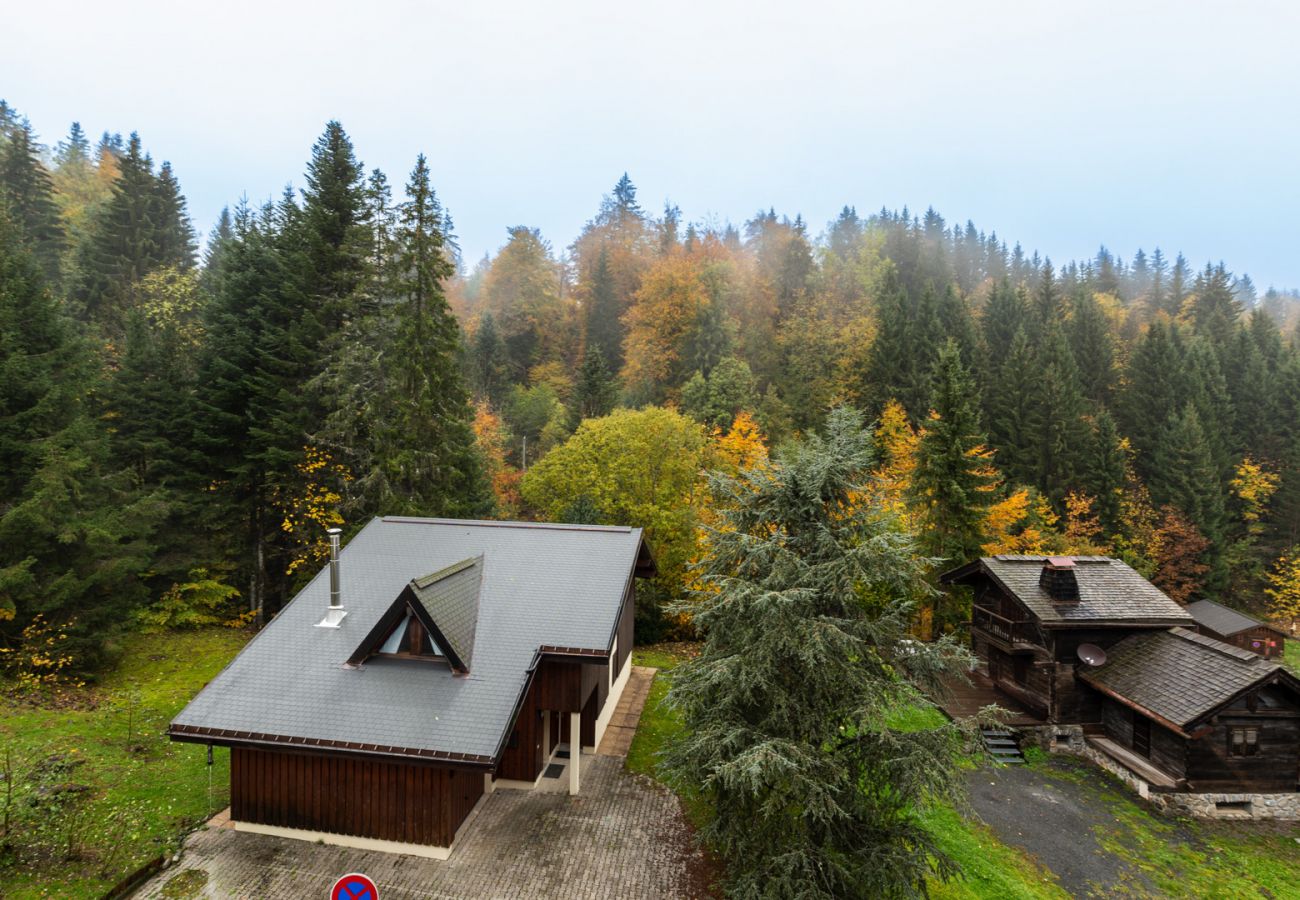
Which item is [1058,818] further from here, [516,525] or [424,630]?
[424,630]

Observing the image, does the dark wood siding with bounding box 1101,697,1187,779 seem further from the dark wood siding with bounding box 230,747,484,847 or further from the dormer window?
the dormer window

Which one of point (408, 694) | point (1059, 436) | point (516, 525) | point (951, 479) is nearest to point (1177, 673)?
point (951, 479)

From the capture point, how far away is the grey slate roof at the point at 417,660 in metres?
10.8

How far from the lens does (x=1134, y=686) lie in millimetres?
17828

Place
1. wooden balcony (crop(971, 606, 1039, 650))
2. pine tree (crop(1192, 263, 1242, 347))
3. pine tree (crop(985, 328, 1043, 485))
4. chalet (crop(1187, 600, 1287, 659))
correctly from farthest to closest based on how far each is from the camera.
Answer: pine tree (crop(1192, 263, 1242, 347)), pine tree (crop(985, 328, 1043, 485)), chalet (crop(1187, 600, 1287, 659)), wooden balcony (crop(971, 606, 1039, 650))

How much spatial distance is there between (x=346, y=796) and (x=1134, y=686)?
69.6 feet

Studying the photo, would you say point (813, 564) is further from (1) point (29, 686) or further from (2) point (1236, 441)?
(2) point (1236, 441)

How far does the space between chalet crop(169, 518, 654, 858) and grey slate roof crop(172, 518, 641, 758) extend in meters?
0.03

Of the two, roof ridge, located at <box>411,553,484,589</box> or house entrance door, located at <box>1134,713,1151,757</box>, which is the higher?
roof ridge, located at <box>411,553,484,589</box>

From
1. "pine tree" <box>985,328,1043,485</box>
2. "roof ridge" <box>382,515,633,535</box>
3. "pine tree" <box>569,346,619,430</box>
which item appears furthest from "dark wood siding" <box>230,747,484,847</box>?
"pine tree" <box>985,328,1043,485</box>

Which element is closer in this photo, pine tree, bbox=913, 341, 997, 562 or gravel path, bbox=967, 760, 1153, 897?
gravel path, bbox=967, 760, 1153, 897

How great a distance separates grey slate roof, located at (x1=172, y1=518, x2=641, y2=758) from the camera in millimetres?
10844

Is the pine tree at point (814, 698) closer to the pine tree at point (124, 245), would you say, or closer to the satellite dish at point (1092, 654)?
the satellite dish at point (1092, 654)

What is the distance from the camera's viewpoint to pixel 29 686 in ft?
51.1
